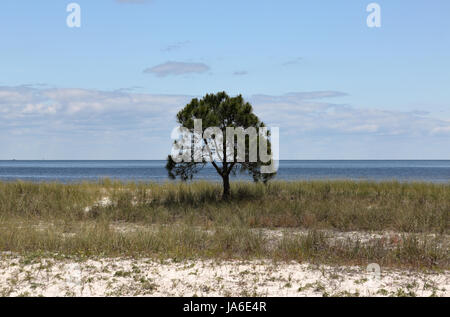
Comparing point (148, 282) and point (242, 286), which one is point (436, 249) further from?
point (148, 282)

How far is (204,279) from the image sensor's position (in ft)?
29.0

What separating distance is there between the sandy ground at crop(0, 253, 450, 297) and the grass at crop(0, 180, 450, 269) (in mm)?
1035

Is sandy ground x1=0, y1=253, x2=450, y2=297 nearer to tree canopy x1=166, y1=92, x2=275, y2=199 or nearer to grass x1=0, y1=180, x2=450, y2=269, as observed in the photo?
grass x1=0, y1=180, x2=450, y2=269

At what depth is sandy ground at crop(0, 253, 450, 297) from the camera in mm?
8281

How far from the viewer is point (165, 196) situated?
2248 centimetres

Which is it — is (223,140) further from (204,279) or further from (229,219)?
(204,279)

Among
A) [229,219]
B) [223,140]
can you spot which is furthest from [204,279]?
[223,140]

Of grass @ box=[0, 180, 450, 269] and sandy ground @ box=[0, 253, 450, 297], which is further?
grass @ box=[0, 180, 450, 269]

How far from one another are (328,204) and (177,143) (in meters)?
7.96

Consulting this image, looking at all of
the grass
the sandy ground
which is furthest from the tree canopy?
the sandy ground

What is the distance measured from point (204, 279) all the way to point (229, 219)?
8.31 metres

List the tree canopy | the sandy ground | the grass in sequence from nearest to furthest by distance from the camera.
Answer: the sandy ground → the grass → the tree canopy
